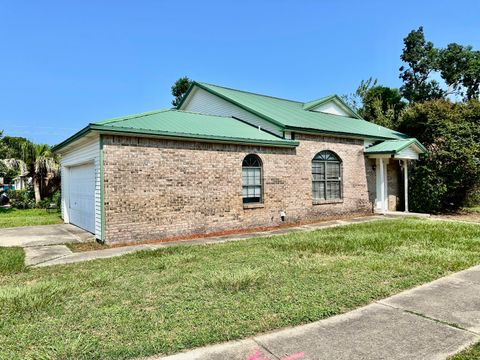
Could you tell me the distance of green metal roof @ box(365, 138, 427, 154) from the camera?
1569 centimetres

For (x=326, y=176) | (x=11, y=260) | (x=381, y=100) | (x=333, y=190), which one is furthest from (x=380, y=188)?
(x=381, y=100)

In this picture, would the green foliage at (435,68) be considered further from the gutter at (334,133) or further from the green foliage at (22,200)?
the green foliage at (22,200)

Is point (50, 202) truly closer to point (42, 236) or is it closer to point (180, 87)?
point (42, 236)

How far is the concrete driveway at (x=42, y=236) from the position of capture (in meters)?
9.74

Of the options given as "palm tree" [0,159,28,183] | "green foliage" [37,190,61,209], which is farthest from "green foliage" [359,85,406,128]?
"palm tree" [0,159,28,183]

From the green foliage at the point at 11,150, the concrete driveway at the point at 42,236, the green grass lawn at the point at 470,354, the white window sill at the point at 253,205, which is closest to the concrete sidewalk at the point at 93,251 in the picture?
the concrete driveway at the point at 42,236

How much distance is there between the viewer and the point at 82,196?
1244cm

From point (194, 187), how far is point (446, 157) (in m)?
12.6

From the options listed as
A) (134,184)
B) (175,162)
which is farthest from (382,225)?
(134,184)

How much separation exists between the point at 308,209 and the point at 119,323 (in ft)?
36.0

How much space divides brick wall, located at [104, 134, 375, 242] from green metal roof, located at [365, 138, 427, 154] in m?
2.48

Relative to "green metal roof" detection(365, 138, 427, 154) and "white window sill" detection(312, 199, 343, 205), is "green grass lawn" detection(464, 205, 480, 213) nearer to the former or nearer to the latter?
"green metal roof" detection(365, 138, 427, 154)

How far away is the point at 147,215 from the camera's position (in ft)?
33.0

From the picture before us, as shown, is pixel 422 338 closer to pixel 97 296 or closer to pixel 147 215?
pixel 97 296
